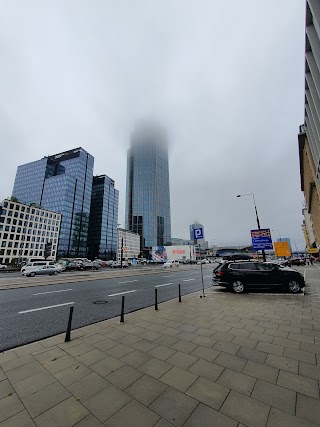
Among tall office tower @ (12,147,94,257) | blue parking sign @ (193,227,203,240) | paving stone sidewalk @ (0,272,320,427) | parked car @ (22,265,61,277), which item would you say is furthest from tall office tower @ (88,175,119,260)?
paving stone sidewalk @ (0,272,320,427)

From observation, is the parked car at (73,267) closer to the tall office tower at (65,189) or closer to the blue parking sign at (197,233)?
the blue parking sign at (197,233)

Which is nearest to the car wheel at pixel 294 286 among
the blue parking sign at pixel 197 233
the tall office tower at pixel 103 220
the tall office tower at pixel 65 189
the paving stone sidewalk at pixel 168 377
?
the paving stone sidewalk at pixel 168 377

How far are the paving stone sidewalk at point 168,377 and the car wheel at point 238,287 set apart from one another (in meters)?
5.85

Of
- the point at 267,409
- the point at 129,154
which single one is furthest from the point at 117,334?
the point at 129,154

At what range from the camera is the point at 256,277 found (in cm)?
1216

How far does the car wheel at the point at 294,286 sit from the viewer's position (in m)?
11.9

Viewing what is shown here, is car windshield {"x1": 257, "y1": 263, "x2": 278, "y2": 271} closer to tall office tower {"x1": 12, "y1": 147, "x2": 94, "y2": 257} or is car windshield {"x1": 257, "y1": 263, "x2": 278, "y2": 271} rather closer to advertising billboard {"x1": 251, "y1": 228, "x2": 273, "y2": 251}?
advertising billboard {"x1": 251, "y1": 228, "x2": 273, "y2": 251}

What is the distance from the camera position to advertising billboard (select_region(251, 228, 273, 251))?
1740 cm

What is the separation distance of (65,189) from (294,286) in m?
125

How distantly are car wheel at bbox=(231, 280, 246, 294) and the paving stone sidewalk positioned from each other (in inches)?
230

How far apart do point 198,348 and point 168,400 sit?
1962 millimetres

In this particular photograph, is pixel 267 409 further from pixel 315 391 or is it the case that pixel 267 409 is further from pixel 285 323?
pixel 285 323

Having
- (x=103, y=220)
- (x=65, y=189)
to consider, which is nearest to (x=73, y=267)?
(x=65, y=189)

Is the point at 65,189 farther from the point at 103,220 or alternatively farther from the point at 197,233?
the point at 197,233
